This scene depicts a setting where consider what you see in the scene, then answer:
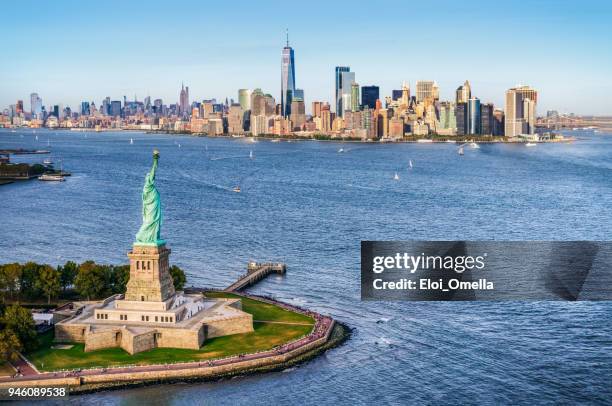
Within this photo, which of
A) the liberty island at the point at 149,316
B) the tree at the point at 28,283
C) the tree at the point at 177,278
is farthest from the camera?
the tree at the point at 28,283

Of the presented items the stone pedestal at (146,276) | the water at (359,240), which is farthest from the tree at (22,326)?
the water at (359,240)

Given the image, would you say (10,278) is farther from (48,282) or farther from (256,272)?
(256,272)

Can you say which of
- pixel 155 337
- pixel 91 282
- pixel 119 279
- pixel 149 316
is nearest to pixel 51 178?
pixel 119 279

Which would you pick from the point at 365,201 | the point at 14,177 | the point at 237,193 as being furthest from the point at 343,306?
the point at 14,177

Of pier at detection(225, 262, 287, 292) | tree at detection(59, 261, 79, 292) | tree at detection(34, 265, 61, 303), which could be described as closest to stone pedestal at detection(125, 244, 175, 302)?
tree at detection(34, 265, 61, 303)

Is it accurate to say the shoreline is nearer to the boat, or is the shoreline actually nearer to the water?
the water

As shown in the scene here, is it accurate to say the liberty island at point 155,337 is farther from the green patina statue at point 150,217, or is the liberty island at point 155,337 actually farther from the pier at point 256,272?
the pier at point 256,272

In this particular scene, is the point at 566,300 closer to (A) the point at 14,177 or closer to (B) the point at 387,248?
(B) the point at 387,248
